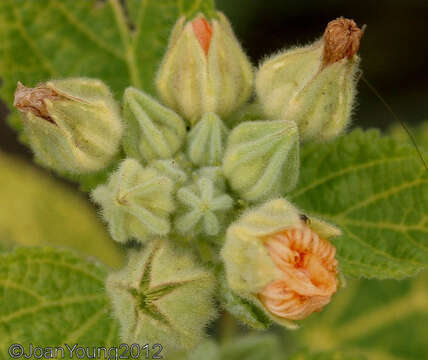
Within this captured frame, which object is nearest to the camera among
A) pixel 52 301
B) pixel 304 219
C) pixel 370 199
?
pixel 304 219

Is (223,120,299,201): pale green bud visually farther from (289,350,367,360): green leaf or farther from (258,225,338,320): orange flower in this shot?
(289,350,367,360): green leaf

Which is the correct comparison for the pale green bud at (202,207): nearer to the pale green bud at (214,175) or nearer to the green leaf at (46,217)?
the pale green bud at (214,175)

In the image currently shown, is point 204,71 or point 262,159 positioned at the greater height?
point 204,71

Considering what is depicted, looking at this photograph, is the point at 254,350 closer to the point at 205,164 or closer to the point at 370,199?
the point at 370,199

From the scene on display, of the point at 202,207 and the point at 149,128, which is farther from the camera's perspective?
the point at 149,128

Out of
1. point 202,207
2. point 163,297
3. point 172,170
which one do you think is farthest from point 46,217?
point 163,297

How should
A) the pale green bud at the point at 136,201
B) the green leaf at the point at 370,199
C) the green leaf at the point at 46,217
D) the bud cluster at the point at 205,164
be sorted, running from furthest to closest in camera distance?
the green leaf at the point at 46,217
the green leaf at the point at 370,199
the pale green bud at the point at 136,201
the bud cluster at the point at 205,164

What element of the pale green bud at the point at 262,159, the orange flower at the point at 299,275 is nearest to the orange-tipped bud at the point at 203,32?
the pale green bud at the point at 262,159
